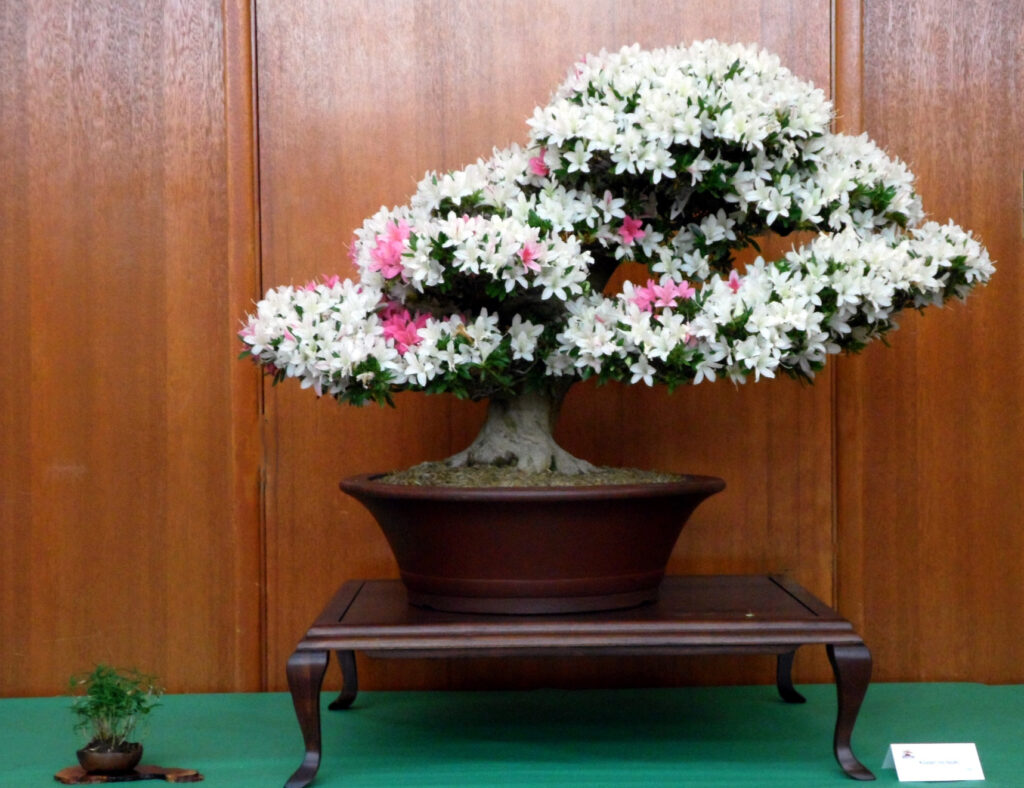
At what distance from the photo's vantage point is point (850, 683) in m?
1.36

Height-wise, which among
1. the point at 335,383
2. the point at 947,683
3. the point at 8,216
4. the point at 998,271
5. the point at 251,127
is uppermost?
the point at 251,127

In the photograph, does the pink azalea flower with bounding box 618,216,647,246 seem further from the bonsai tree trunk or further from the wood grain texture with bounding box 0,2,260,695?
the wood grain texture with bounding box 0,2,260,695

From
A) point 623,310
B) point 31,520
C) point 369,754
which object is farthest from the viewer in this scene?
point 31,520

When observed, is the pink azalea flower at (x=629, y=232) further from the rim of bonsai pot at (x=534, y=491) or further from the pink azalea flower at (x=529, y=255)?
the rim of bonsai pot at (x=534, y=491)

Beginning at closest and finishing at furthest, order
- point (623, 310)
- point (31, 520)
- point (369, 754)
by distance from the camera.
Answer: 1. point (623, 310)
2. point (369, 754)
3. point (31, 520)

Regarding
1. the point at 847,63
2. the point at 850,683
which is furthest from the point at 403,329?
the point at 847,63

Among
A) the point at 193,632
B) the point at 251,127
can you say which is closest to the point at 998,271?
the point at 251,127

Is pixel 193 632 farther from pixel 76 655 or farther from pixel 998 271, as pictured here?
pixel 998 271

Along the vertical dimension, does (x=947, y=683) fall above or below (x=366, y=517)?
below

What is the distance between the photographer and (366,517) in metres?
1.90

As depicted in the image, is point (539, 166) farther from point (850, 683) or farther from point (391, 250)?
point (850, 683)

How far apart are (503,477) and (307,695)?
38 centimetres

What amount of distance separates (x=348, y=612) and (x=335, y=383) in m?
0.32

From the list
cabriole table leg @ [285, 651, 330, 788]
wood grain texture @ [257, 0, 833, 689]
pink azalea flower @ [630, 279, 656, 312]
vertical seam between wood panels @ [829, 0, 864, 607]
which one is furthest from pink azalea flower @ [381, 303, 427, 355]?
vertical seam between wood panels @ [829, 0, 864, 607]
